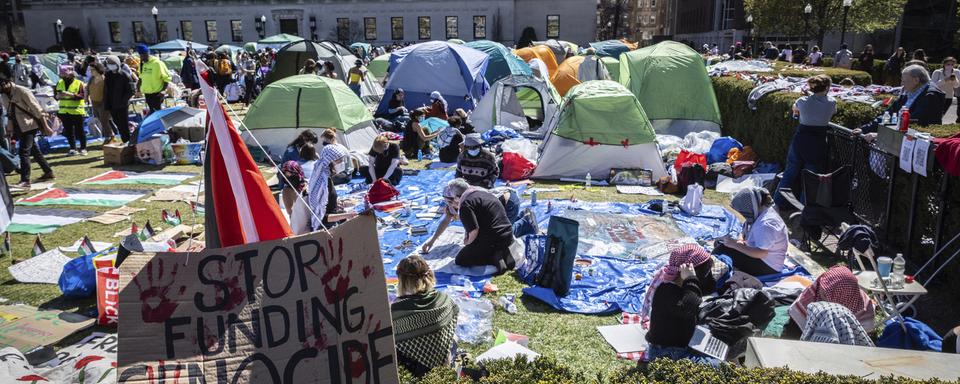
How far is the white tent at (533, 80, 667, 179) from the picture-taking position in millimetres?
9922

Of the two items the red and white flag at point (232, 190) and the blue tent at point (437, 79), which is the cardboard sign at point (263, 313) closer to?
the red and white flag at point (232, 190)

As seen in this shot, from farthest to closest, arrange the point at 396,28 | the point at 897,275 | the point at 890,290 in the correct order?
the point at 396,28, the point at 897,275, the point at 890,290

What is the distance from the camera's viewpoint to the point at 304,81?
1148 cm

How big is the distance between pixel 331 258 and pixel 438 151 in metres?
9.57

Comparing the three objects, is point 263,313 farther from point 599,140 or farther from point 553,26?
point 553,26

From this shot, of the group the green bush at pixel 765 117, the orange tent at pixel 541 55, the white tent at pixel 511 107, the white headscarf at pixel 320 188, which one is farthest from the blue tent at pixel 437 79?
the white headscarf at pixel 320 188

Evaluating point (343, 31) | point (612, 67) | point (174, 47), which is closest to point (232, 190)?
point (612, 67)

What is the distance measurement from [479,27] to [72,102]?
43380mm

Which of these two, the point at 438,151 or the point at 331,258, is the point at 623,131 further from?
the point at 331,258

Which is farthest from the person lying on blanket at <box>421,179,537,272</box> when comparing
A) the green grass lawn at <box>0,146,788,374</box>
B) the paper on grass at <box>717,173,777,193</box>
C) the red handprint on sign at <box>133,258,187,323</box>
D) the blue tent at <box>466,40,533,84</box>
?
the blue tent at <box>466,40,533,84</box>

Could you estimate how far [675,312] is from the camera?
4.11 meters

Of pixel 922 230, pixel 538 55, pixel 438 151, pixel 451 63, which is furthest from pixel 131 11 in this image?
pixel 922 230

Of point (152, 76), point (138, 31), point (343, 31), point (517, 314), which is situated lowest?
point (517, 314)

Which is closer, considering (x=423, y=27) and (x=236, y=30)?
(x=423, y=27)
